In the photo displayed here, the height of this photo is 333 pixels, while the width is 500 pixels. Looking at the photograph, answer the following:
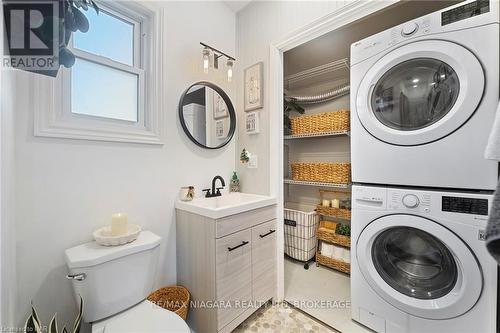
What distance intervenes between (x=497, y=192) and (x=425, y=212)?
2.01ft

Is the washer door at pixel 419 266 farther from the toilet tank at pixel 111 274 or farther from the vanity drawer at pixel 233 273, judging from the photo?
the toilet tank at pixel 111 274

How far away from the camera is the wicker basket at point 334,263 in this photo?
2.00 m

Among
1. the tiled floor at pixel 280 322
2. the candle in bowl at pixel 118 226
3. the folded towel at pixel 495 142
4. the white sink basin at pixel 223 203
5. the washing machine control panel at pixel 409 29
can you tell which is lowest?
the tiled floor at pixel 280 322

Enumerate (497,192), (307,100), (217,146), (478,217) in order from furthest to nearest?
1. (307,100)
2. (217,146)
3. (478,217)
4. (497,192)

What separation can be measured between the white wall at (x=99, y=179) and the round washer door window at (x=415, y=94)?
127 centimetres

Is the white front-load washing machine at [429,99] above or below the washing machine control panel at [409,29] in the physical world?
below

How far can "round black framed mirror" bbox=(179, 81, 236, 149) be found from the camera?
161 cm

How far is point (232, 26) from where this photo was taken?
195cm

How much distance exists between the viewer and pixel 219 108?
184 centimetres

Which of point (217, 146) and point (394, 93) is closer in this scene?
point (394, 93)

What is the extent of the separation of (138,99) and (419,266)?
207 cm

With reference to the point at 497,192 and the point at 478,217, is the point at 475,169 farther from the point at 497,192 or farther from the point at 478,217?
the point at 497,192

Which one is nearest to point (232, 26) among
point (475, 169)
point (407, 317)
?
point (475, 169)

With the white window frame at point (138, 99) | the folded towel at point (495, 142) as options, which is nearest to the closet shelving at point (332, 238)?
the folded towel at point (495, 142)
